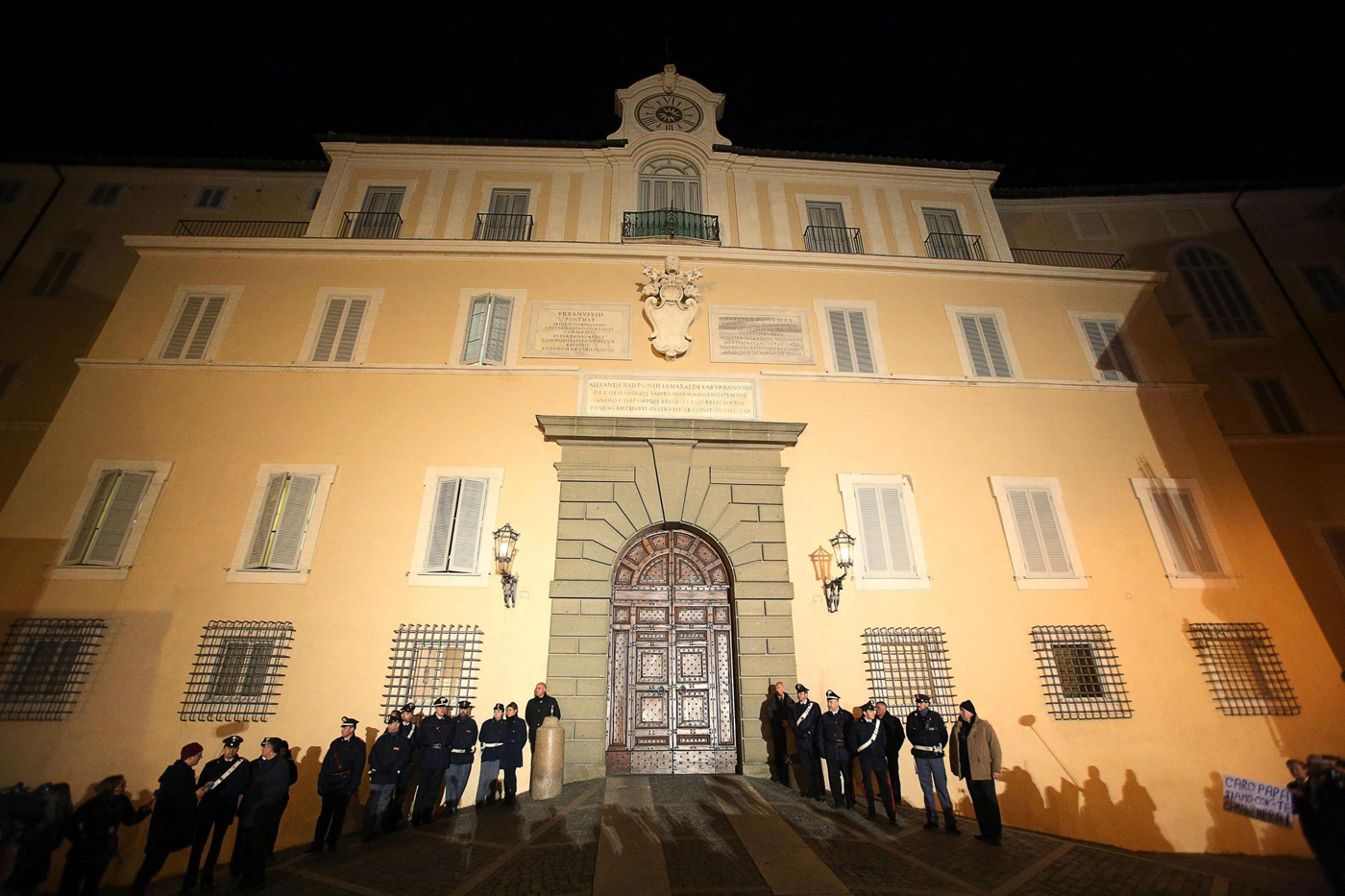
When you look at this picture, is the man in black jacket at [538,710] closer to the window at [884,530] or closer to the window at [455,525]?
the window at [455,525]

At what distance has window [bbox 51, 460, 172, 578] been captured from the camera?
9.18 metres

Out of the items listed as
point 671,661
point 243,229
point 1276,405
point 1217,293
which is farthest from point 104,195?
point 1276,405

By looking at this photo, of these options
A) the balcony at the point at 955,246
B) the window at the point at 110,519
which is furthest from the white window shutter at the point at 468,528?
the balcony at the point at 955,246

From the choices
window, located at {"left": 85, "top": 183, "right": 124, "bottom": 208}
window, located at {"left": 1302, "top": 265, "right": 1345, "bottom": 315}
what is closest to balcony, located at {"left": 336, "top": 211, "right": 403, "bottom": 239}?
window, located at {"left": 85, "top": 183, "right": 124, "bottom": 208}

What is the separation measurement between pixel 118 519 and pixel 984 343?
16537 millimetres

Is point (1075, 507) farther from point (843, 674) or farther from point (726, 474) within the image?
point (726, 474)

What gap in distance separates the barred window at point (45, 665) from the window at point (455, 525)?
15.6 ft

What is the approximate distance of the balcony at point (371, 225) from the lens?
13.2 metres

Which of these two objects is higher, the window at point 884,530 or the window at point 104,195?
the window at point 104,195

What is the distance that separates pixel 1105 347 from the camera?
1238 centimetres

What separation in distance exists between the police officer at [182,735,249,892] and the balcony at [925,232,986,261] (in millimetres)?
15413

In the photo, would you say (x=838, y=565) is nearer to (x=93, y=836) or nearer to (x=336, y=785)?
(x=336, y=785)

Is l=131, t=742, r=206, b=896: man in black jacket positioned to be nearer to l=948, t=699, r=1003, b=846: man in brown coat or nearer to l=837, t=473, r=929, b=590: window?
l=948, t=699, r=1003, b=846: man in brown coat

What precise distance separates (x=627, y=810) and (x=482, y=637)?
3.63 metres
